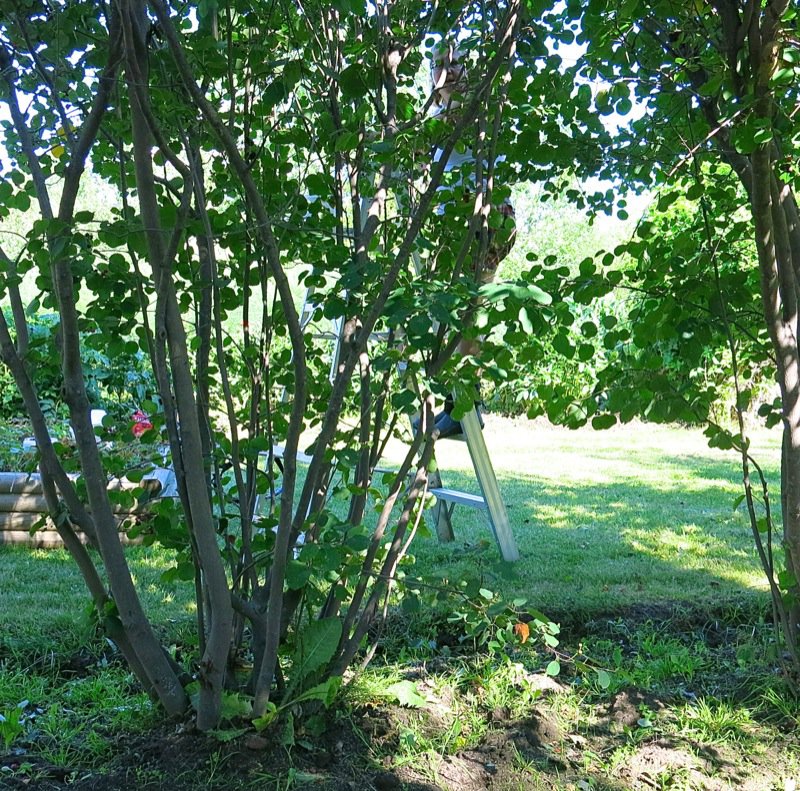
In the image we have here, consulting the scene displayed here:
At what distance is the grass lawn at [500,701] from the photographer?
2.43 meters

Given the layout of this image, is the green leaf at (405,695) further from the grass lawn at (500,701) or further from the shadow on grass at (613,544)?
the shadow on grass at (613,544)

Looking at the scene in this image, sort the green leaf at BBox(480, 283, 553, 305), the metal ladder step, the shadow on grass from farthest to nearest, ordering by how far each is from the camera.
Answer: the metal ladder step → the shadow on grass → the green leaf at BBox(480, 283, 553, 305)

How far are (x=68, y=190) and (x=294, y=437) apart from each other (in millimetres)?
878

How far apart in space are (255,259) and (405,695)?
1511 millimetres

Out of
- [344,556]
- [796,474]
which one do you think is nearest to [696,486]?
[796,474]

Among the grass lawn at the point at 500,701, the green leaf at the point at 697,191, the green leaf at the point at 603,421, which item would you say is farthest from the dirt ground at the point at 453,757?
the green leaf at the point at 697,191

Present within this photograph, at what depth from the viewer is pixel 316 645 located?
2.58m

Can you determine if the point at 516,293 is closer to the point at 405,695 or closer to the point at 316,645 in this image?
the point at 316,645

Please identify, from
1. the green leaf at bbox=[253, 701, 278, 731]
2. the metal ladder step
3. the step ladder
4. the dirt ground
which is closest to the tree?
the green leaf at bbox=[253, 701, 278, 731]

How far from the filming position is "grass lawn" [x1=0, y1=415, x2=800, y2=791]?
2432mm

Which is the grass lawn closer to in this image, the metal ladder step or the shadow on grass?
the shadow on grass

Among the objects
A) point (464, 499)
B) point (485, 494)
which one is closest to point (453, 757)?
point (485, 494)

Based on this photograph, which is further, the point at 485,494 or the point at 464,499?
the point at 464,499

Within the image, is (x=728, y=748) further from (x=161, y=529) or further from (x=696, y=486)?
(x=696, y=486)
